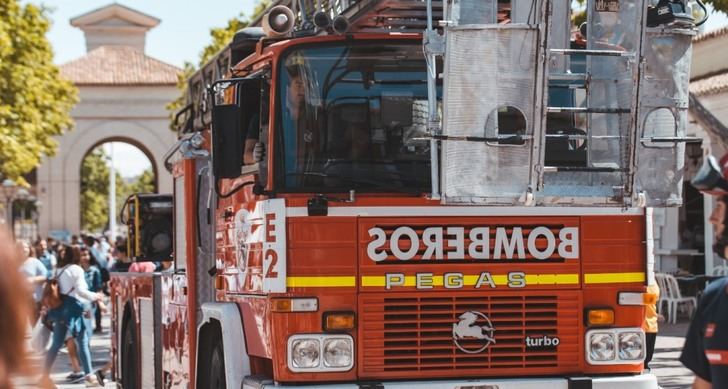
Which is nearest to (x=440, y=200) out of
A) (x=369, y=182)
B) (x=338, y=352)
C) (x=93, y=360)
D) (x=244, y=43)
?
(x=369, y=182)

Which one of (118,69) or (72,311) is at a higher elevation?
(118,69)

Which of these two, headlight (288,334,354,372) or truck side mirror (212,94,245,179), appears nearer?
headlight (288,334,354,372)

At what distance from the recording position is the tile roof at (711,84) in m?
27.8

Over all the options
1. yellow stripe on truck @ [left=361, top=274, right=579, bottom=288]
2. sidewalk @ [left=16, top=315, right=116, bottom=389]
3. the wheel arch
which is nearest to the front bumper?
the wheel arch

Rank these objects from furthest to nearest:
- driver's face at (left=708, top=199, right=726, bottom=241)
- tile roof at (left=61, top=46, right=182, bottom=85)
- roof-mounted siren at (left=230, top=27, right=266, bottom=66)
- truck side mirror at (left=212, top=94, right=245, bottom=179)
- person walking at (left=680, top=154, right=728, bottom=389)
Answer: tile roof at (left=61, top=46, right=182, bottom=85), roof-mounted siren at (left=230, top=27, right=266, bottom=66), truck side mirror at (left=212, top=94, right=245, bottom=179), driver's face at (left=708, top=199, right=726, bottom=241), person walking at (left=680, top=154, right=728, bottom=389)

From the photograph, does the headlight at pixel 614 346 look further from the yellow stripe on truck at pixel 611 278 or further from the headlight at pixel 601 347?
the yellow stripe on truck at pixel 611 278

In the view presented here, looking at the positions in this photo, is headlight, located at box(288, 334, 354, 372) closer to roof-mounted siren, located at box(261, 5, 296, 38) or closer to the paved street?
roof-mounted siren, located at box(261, 5, 296, 38)

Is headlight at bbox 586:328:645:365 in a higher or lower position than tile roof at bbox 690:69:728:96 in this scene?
lower

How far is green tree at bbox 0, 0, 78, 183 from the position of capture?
39594 millimetres

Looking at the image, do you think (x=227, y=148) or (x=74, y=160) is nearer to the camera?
(x=227, y=148)

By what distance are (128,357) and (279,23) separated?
616cm

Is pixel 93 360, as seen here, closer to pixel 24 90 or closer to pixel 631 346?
pixel 631 346

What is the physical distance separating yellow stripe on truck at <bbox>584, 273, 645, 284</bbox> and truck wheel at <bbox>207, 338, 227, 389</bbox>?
7.84 ft

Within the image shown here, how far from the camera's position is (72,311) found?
18.2m
